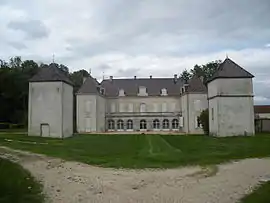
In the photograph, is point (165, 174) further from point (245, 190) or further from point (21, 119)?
Result: point (21, 119)

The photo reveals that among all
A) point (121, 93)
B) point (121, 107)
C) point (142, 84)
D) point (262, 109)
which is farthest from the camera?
point (262, 109)

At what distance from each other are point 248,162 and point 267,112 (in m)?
58.1

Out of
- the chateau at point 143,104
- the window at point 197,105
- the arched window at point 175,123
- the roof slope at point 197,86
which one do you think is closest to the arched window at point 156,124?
the chateau at point 143,104

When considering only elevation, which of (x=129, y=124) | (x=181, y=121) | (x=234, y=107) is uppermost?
(x=234, y=107)

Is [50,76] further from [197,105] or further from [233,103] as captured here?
[197,105]

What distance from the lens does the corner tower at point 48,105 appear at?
37.5 m

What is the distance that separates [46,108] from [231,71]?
18.0m

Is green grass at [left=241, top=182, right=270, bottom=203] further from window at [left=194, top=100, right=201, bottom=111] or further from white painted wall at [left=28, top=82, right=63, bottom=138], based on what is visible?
window at [left=194, top=100, right=201, bottom=111]

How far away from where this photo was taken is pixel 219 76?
120 ft

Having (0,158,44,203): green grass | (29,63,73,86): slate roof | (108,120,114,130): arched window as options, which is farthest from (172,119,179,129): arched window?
(0,158,44,203): green grass

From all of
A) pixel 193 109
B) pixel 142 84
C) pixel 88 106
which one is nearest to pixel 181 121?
pixel 193 109

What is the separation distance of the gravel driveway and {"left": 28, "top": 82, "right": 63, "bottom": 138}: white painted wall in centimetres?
2154

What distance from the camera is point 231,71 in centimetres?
3706

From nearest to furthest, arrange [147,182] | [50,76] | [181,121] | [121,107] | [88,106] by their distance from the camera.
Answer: [147,182], [50,76], [88,106], [181,121], [121,107]
